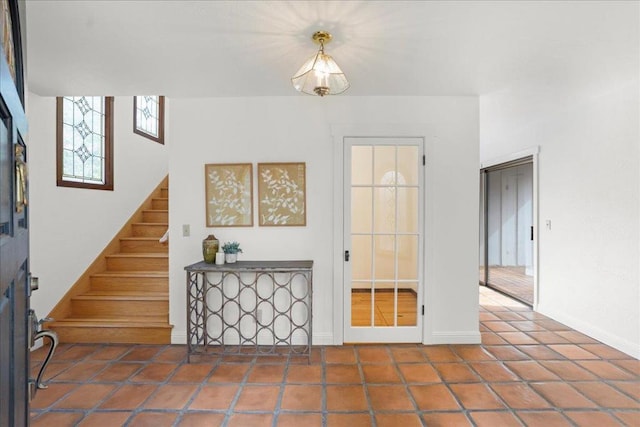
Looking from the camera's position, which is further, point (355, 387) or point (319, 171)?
point (319, 171)

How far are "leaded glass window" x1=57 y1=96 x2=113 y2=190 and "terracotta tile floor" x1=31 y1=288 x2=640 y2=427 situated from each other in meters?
1.77

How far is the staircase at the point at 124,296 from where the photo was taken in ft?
10.3

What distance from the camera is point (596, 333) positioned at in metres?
3.19

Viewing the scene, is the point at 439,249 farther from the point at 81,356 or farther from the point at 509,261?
the point at 509,261

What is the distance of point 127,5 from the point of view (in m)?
1.77

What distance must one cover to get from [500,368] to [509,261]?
14.8 ft

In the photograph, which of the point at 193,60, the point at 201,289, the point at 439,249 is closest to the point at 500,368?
the point at 439,249

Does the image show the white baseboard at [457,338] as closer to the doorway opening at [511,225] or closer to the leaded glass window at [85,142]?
the doorway opening at [511,225]

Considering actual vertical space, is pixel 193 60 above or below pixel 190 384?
above

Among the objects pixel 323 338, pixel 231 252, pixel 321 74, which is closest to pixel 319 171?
pixel 231 252

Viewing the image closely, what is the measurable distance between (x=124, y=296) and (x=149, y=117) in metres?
2.82

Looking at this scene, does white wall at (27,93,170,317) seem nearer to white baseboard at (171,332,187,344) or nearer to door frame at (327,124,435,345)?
white baseboard at (171,332,187,344)

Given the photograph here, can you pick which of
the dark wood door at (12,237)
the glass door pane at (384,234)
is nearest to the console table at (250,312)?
the glass door pane at (384,234)

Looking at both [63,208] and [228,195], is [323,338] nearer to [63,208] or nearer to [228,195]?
[228,195]
